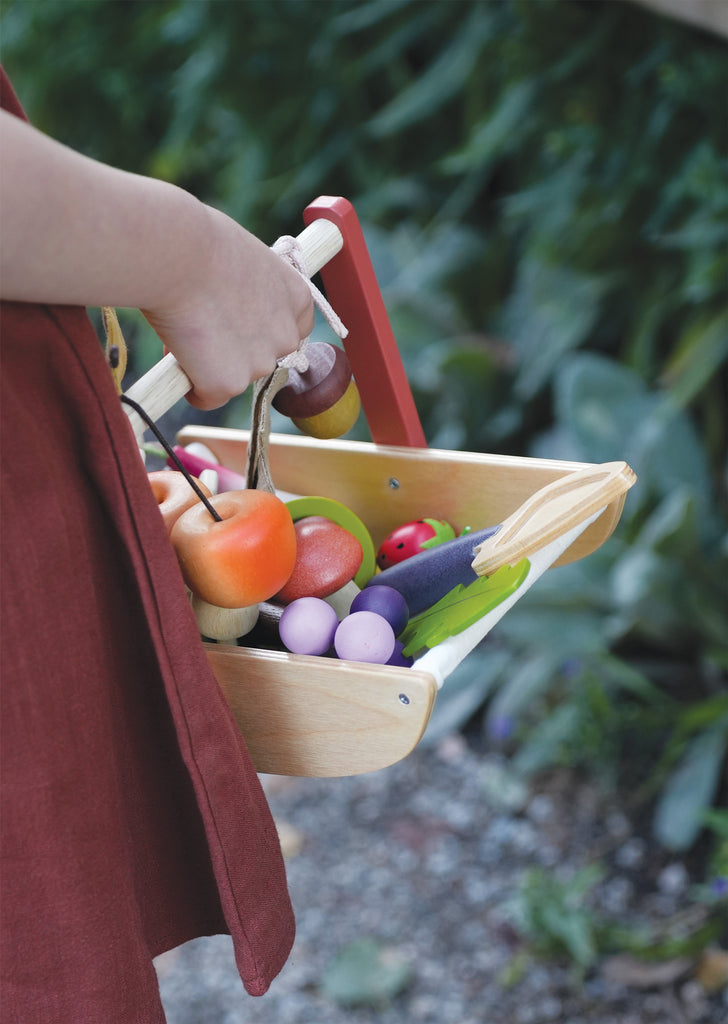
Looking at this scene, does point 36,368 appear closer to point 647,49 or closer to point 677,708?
point 677,708

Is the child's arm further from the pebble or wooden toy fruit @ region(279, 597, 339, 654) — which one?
the pebble

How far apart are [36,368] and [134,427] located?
0.05 m

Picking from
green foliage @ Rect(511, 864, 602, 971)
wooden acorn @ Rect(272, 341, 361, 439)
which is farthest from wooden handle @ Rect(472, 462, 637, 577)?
green foliage @ Rect(511, 864, 602, 971)

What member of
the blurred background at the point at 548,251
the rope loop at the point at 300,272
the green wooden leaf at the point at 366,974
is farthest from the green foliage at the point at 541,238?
the rope loop at the point at 300,272

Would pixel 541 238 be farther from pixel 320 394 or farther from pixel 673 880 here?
Answer: pixel 320 394

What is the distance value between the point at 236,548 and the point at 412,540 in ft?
0.48

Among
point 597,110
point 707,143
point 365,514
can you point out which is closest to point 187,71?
point 597,110

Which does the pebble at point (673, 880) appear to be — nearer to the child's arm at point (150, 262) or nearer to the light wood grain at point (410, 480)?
the light wood grain at point (410, 480)

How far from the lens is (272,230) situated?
1.87 metres

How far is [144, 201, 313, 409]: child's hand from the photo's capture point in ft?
1.10

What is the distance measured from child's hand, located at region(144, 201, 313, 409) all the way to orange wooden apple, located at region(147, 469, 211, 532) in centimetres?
5

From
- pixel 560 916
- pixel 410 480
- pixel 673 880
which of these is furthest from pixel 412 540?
pixel 673 880

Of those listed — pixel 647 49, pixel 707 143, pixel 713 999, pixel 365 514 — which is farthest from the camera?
pixel 647 49

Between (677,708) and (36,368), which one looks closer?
(36,368)
